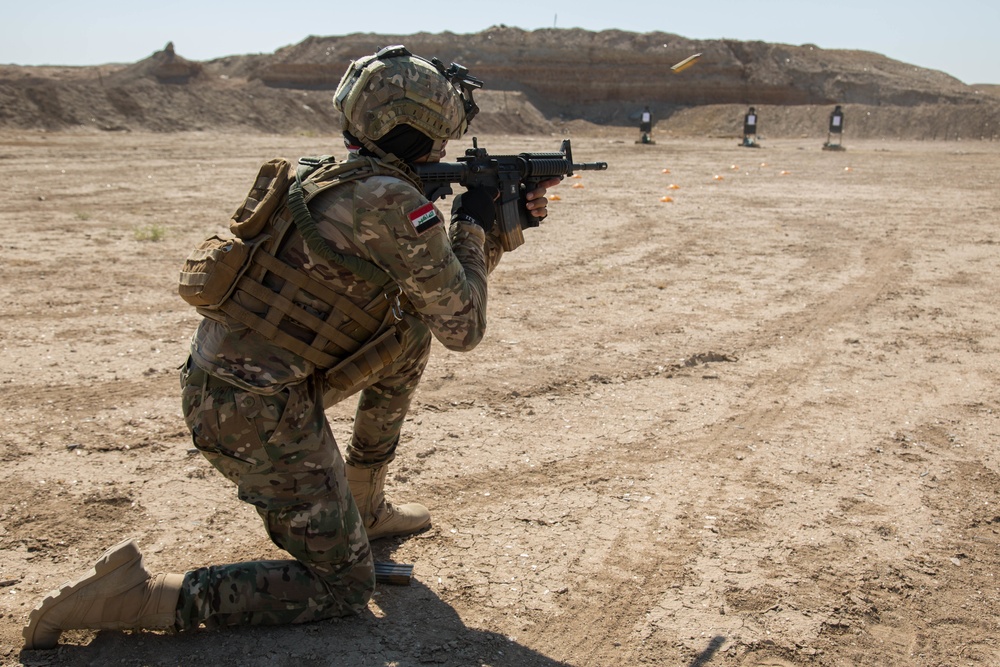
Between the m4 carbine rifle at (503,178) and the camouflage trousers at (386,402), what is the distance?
22.2 inches

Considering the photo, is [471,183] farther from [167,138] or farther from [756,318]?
[167,138]

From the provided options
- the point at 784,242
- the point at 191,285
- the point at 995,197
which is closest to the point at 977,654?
the point at 191,285

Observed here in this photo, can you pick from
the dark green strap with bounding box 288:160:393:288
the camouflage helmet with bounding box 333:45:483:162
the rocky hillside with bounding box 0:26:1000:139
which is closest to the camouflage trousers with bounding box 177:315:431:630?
the dark green strap with bounding box 288:160:393:288

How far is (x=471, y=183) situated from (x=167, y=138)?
23076 millimetres

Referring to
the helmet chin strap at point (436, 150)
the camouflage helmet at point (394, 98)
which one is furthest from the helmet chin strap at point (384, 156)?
the helmet chin strap at point (436, 150)

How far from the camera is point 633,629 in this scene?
9.36ft

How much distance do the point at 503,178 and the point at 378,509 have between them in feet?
4.68

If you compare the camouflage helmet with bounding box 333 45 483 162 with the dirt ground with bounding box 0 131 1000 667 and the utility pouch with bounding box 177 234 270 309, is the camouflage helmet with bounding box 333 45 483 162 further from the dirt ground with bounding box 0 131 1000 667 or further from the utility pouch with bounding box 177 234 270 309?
the dirt ground with bounding box 0 131 1000 667

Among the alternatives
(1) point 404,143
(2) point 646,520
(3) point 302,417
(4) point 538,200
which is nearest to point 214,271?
(3) point 302,417

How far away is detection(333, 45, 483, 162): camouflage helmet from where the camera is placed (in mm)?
2672

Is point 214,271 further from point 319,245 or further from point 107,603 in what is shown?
point 107,603

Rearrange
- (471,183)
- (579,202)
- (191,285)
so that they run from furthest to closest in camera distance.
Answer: (579,202), (471,183), (191,285)

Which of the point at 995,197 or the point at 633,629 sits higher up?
the point at 995,197

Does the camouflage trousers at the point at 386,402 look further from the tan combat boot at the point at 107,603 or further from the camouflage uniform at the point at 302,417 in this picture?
the tan combat boot at the point at 107,603
